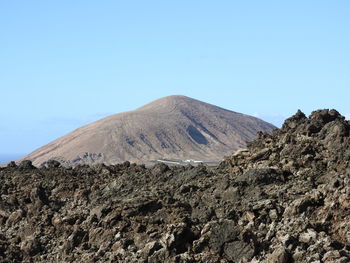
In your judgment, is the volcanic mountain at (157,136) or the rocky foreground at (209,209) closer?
the rocky foreground at (209,209)

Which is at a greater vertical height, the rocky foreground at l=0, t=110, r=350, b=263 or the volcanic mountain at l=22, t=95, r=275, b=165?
the volcanic mountain at l=22, t=95, r=275, b=165

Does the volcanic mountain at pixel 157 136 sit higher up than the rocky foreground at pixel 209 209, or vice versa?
the volcanic mountain at pixel 157 136

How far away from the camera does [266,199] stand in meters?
24.1

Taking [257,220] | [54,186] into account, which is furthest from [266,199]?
[54,186]

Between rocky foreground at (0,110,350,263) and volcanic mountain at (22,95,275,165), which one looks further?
volcanic mountain at (22,95,275,165)

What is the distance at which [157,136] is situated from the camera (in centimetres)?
14888

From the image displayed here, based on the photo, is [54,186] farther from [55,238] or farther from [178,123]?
[178,123]

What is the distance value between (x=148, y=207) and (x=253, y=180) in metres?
3.67

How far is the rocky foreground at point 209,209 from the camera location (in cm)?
2167

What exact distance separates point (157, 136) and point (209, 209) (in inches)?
4896

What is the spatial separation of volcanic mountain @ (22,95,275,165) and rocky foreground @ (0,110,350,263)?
97.0 metres

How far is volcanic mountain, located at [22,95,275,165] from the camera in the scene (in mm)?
137250

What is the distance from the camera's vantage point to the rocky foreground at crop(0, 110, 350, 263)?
21.7m

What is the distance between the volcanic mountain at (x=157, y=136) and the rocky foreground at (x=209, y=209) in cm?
9702
